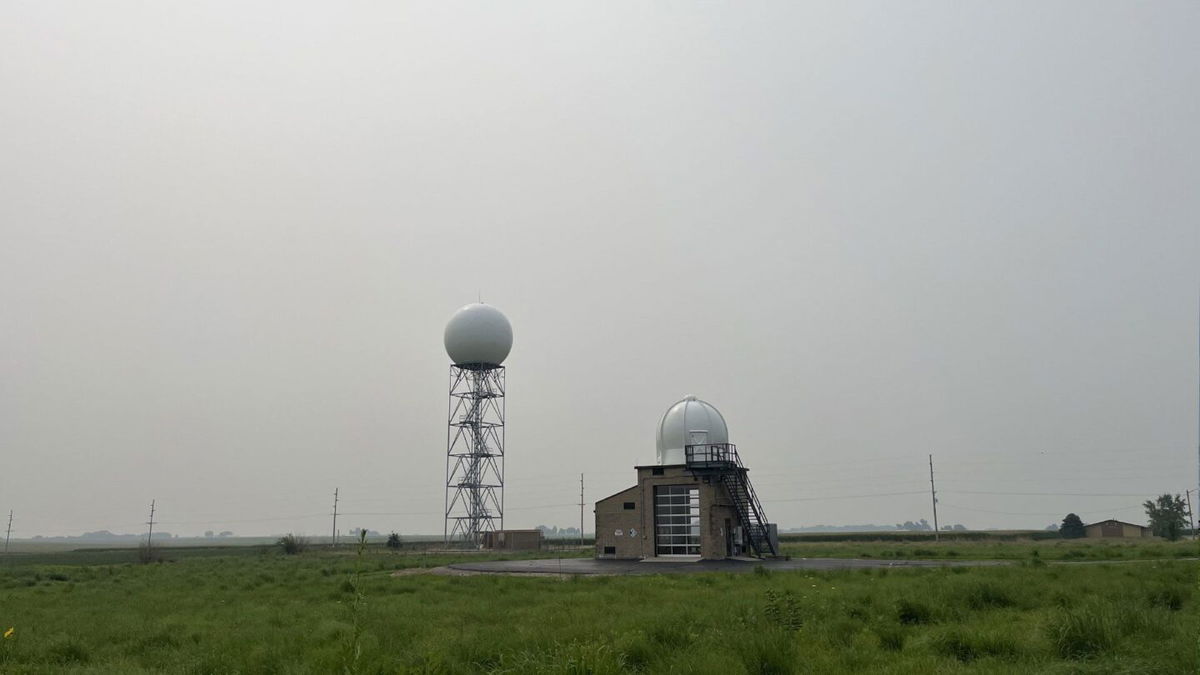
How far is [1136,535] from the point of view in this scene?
7381 cm

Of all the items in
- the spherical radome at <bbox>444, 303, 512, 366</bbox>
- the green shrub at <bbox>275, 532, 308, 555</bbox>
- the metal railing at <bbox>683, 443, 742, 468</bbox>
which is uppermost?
the spherical radome at <bbox>444, 303, 512, 366</bbox>

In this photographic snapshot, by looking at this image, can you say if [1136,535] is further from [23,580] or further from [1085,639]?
[23,580]

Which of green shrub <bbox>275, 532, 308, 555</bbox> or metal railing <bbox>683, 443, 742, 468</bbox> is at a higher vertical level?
metal railing <bbox>683, 443, 742, 468</bbox>

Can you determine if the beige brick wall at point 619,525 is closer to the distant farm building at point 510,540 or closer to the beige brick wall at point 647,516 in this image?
the beige brick wall at point 647,516

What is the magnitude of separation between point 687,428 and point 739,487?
4.80m

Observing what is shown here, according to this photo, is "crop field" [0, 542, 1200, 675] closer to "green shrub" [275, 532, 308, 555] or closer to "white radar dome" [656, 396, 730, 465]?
"white radar dome" [656, 396, 730, 465]

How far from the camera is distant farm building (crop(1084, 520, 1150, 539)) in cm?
7425

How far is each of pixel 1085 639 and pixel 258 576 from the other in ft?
104

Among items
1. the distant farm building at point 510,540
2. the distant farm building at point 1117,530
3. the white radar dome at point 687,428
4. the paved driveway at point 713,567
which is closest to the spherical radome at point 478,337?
the distant farm building at point 510,540

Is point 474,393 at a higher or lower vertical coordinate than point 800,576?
higher

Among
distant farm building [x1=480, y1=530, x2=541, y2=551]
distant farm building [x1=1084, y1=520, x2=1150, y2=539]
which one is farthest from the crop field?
distant farm building [x1=1084, y1=520, x2=1150, y2=539]

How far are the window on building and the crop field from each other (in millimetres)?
18658

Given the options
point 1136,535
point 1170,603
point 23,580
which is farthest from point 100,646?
point 1136,535

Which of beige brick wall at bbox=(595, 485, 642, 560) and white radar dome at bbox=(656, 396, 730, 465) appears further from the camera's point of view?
white radar dome at bbox=(656, 396, 730, 465)
